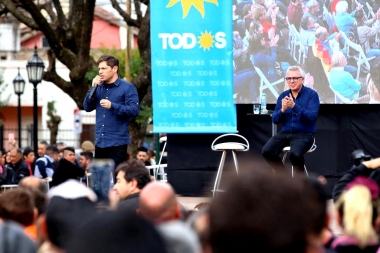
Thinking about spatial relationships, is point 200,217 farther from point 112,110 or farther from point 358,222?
point 112,110

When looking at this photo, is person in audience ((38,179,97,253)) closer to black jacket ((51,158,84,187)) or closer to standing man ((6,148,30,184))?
black jacket ((51,158,84,187))

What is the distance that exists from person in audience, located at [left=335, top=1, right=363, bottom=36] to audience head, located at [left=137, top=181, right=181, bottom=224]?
8978 millimetres

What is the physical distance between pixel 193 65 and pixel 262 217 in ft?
36.1

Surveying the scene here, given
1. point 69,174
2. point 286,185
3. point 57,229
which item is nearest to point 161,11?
point 69,174

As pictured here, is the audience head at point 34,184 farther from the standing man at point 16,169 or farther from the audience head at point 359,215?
the standing man at point 16,169

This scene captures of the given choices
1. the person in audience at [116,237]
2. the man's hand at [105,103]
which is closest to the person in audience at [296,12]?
the man's hand at [105,103]

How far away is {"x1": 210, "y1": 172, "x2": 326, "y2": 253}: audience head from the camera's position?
88.2 inches

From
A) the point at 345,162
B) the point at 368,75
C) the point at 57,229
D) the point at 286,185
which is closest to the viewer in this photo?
the point at 286,185

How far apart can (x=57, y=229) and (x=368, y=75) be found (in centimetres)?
880

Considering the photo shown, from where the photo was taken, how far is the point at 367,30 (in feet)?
41.7

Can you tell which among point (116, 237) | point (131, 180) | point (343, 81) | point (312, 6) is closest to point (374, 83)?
point (343, 81)

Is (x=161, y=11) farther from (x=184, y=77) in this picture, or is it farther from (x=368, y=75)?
(x=368, y=75)

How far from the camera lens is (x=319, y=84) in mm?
12883

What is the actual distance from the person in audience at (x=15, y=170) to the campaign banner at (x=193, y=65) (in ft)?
12.4
